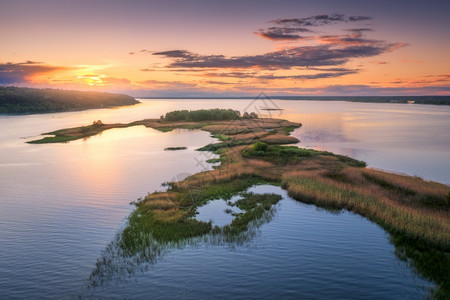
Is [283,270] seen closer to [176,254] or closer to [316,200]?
[176,254]

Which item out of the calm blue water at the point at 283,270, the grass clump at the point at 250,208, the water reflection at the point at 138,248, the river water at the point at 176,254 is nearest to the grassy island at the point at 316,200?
the grass clump at the point at 250,208

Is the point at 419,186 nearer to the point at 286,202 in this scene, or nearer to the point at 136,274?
the point at 286,202

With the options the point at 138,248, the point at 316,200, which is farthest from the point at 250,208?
the point at 138,248

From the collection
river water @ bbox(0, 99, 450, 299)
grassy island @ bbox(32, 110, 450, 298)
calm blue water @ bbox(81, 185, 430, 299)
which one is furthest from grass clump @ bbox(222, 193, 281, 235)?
calm blue water @ bbox(81, 185, 430, 299)

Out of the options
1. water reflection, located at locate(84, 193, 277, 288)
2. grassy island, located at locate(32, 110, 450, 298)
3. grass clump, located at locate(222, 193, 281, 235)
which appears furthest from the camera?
grass clump, located at locate(222, 193, 281, 235)

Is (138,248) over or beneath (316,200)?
beneath

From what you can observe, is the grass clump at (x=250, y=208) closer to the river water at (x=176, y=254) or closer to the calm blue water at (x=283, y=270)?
the river water at (x=176, y=254)

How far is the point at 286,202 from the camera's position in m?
30.8

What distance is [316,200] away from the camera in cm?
3053

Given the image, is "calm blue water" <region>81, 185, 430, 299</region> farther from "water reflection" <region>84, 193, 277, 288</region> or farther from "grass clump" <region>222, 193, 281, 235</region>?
→ "grass clump" <region>222, 193, 281, 235</region>

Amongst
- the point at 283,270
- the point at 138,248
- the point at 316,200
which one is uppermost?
the point at 316,200

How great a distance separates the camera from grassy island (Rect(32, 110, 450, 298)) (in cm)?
2155

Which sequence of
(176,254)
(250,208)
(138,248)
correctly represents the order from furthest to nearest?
(250,208) → (138,248) → (176,254)

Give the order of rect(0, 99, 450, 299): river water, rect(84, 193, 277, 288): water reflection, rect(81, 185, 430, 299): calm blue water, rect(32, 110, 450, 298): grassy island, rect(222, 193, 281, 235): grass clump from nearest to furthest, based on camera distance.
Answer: rect(81, 185, 430, 299): calm blue water
rect(0, 99, 450, 299): river water
rect(84, 193, 277, 288): water reflection
rect(32, 110, 450, 298): grassy island
rect(222, 193, 281, 235): grass clump
